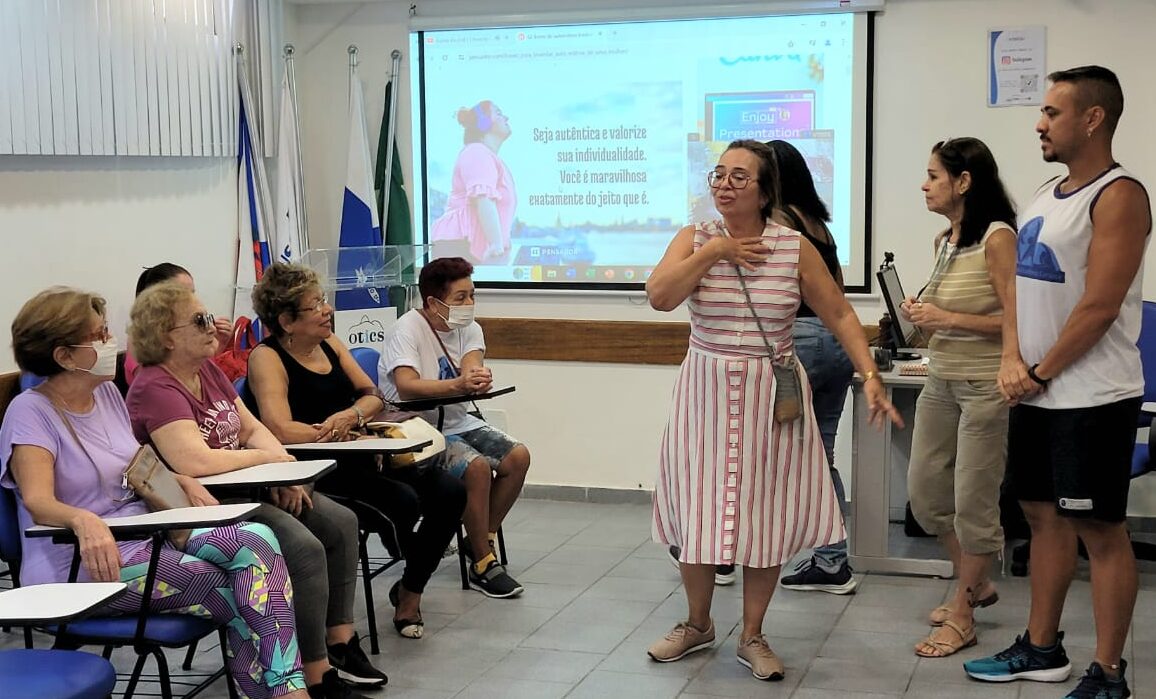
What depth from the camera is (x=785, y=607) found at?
4078mm

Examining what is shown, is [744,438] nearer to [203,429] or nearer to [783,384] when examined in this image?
[783,384]

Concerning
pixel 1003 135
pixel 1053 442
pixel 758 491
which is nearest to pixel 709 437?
pixel 758 491

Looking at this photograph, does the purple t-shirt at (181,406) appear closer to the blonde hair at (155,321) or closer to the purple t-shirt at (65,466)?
the blonde hair at (155,321)

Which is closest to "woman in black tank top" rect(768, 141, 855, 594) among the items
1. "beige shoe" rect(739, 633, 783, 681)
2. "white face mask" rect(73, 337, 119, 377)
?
"beige shoe" rect(739, 633, 783, 681)

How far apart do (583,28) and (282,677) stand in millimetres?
3401

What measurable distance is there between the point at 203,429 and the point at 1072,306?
85.9 inches

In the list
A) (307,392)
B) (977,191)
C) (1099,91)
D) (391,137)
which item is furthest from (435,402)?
(1099,91)

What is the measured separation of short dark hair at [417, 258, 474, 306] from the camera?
4.27m

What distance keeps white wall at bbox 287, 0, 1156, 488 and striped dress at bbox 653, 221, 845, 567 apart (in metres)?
1.99

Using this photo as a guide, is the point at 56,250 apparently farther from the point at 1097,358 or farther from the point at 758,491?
the point at 1097,358

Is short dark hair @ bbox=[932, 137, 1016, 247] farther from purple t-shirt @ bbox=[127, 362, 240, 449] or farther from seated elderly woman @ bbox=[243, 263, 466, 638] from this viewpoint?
purple t-shirt @ bbox=[127, 362, 240, 449]

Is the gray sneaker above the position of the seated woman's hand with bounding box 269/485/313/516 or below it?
below

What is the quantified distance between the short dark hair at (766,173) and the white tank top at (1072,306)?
65 centimetres

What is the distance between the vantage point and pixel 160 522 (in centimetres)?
268
